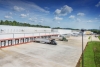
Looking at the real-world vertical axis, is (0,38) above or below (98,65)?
above

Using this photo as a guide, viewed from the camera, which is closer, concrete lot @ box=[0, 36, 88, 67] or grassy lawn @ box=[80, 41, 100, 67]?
concrete lot @ box=[0, 36, 88, 67]

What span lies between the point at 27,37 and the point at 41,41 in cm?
551

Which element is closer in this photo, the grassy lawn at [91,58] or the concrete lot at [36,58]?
the concrete lot at [36,58]

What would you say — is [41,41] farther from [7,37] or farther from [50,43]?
[7,37]

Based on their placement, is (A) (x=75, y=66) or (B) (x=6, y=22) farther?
(B) (x=6, y=22)

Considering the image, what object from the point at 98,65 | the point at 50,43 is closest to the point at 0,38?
the point at 50,43

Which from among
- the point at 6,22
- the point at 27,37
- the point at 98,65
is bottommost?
the point at 98,65

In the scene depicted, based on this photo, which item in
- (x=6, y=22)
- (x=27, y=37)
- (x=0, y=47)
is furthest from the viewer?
(x=6, y=22)

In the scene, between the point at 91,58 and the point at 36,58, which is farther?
the point at 91,58

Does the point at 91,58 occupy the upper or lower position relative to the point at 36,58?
lower

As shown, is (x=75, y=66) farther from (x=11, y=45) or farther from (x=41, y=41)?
(x=41, y=41)

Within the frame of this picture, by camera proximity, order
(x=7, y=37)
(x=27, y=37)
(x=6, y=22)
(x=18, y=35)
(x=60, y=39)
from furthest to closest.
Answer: (x=6, y=22)
(x=60, y=39)
(x=27, y=37)
(x=18, y=35)
(x=7, y=37)

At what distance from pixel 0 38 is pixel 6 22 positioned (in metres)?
84.6

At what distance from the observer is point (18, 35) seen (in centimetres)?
3500
